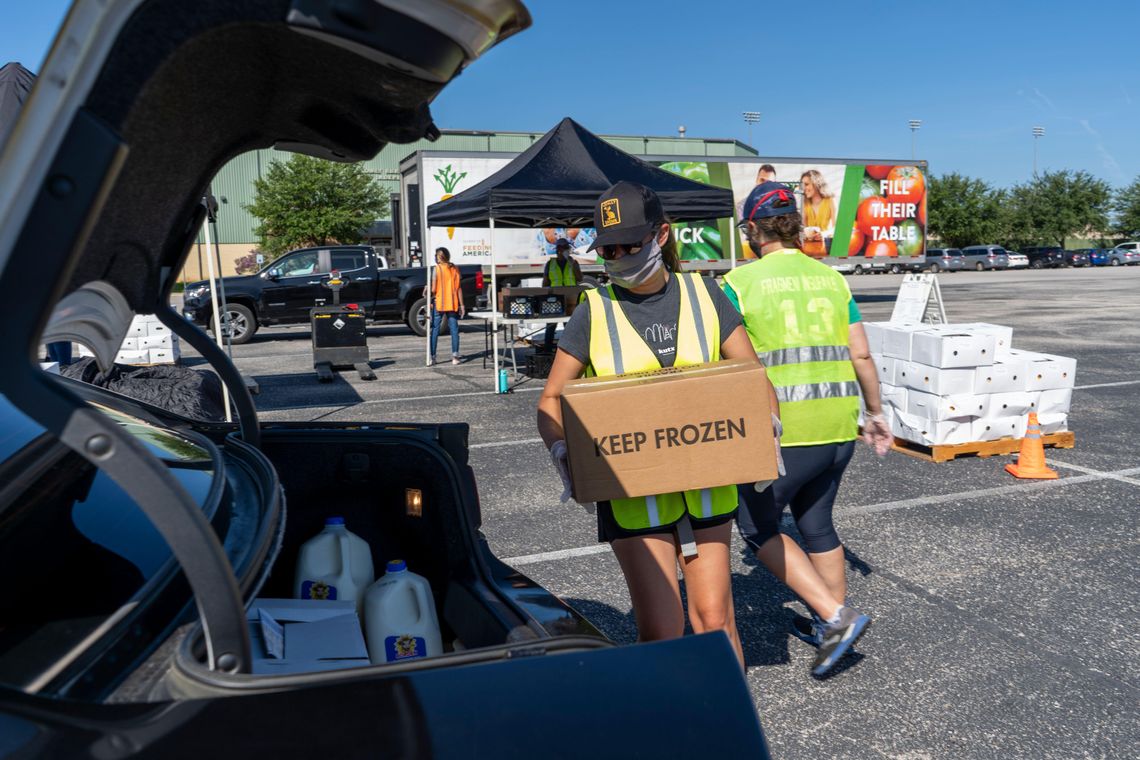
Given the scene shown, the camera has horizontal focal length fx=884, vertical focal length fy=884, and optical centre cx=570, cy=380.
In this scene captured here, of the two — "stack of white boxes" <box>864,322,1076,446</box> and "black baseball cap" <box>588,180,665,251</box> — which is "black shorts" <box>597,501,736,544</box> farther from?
"stack of white boxes" <box>864,322,1076,446</box>

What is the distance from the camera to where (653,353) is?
8.79 feet

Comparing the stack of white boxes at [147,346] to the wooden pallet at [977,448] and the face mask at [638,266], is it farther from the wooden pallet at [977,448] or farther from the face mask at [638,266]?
the face mask at [638,266]

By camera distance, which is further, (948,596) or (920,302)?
(920,302)

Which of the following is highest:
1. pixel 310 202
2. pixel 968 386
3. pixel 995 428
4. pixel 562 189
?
pixel 310 202

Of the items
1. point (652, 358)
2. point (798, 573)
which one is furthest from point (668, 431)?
point (798, 573)

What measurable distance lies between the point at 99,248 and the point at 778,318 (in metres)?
2.58

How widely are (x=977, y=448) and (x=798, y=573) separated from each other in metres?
4.11

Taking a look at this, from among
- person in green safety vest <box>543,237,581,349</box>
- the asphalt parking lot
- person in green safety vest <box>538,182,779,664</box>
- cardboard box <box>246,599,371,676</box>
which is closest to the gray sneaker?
the asphalt parking lot

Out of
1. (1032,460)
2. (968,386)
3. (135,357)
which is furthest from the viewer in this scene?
(135,357)

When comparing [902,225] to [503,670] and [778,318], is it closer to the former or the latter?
[778,318]

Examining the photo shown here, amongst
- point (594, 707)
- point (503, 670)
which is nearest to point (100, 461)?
point (503, 670)

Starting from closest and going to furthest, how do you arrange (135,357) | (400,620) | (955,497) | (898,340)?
(400,620) < (955,497) < (898,340) < (135,357)

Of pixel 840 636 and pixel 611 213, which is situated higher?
pixel 611 213

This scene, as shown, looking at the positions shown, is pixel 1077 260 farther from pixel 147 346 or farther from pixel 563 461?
pixel 563 461
